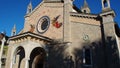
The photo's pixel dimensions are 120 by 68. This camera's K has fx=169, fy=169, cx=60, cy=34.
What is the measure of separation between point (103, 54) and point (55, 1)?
9.83 metres

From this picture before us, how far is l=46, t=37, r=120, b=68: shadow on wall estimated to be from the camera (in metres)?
17.3

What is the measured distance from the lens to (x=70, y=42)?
63.4 ft

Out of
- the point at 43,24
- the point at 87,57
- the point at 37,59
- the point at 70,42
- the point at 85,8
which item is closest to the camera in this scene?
the point at 87,57

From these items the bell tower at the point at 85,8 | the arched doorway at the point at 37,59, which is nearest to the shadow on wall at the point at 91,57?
the arched doorway at the point at 37,59

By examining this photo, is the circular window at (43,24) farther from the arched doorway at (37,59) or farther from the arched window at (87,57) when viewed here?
the arched window at (87,57)

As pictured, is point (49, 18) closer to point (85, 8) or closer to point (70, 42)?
point (70, 42)

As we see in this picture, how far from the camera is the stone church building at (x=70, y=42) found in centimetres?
1798

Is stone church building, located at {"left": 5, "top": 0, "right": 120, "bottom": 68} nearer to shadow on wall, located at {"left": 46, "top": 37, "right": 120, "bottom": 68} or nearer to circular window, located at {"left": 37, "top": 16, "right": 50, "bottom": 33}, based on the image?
shadow on wall, located at {"left": 46, "top": 37, "right": 120, "bottom": 68}

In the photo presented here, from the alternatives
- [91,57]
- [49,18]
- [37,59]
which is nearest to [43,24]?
[49,18]

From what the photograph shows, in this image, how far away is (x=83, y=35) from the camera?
19438 mm

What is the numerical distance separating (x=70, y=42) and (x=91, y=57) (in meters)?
2.89

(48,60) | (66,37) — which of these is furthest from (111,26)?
(48,60)

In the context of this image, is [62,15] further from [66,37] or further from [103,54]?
[103,54]

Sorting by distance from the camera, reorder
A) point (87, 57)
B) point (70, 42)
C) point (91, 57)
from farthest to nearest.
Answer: point (70, 42), point (87, 57), point (91, 57)
